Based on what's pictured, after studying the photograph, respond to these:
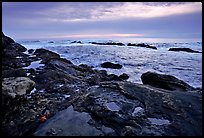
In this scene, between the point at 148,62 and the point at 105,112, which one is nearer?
the point at 105,112

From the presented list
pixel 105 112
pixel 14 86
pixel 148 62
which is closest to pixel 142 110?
pixel 105 112

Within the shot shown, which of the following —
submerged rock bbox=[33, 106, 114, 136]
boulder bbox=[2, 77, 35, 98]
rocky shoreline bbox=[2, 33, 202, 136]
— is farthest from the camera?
boulder bbox=[2, 77, 35, 98]

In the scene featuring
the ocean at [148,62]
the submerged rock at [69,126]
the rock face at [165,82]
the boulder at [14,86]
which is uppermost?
the boulder at [14,86]

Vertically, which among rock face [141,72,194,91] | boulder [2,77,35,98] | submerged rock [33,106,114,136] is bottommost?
rock face [141,72,194,91]

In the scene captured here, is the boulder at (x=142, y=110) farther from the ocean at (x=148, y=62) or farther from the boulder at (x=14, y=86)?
the ocean at (x=148, y=62)

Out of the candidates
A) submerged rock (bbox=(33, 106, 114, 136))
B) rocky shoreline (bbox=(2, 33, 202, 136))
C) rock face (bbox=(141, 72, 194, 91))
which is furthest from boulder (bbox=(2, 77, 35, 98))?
rock face (bbox=(141, 72, 194, 91))

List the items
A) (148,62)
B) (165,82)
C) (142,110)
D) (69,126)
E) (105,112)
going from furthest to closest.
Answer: (148,62) < (165,82) < (142,110) < (105,112) < (69,126)

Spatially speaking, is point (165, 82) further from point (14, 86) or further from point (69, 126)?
point (14, 86)

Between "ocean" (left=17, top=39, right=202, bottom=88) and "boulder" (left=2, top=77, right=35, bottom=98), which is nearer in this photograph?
"boulder" (left=2, top=77, right=35, bottom=98)

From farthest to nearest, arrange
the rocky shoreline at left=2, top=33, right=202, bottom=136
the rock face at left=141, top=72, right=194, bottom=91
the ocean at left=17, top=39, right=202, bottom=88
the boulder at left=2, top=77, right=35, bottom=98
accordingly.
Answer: the ocean at left=17, top=39, right=202, bottom=88 < the rock face at left=141, top=72, right=194, bottom=91 < the boulder at left=2, top=77, right=35, bottom=98 < the rocky shoreline at left=2, top=33, right=202, bottom=136

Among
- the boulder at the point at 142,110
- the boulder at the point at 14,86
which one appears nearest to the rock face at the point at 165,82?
the boulder at the point at 142,110

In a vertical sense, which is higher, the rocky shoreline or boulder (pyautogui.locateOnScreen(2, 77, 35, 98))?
boulder (pyautogui.locateOnScreen(2, 77, 35, 98))

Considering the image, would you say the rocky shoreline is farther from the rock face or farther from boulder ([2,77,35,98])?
the rock face

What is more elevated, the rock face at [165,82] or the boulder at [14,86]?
the boulder at [14,86]
